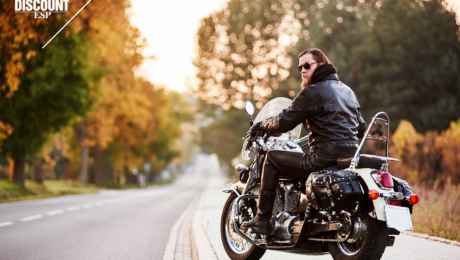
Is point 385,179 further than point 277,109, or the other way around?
point 277,109

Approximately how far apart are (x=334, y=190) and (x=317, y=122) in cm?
71

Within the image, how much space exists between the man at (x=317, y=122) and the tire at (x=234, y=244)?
680 millimetres

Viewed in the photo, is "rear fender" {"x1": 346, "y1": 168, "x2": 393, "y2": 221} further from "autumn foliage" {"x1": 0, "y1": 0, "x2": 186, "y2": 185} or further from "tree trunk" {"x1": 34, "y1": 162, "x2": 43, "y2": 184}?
"tree trunk" {"x1": 34, "y1": 162, "x2": 43, "y2": 184}

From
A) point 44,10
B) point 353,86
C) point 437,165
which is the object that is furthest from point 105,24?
point 353,86

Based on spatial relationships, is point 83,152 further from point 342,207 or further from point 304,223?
point 342,207

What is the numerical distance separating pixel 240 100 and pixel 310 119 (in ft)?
108

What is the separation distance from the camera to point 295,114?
4340 mm

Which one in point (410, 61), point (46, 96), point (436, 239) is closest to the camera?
point (436, 239)

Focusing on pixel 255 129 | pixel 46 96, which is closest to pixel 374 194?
pixel 255 129

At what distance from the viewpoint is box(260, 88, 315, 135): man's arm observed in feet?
14.0

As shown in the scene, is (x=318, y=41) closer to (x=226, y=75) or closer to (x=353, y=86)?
(x=353, y=86)

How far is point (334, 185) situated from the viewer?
384 cm

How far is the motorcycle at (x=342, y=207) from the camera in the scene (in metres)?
3.74

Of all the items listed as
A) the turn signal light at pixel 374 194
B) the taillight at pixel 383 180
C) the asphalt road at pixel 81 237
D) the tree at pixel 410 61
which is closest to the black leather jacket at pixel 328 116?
the taillight at pixel 383 180
